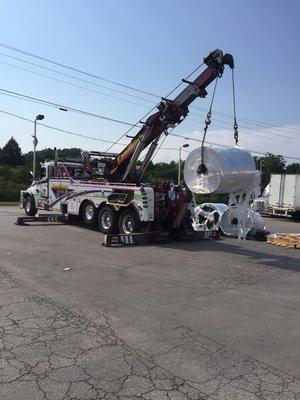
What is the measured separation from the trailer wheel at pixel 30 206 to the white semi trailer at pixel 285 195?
16926 millimetres

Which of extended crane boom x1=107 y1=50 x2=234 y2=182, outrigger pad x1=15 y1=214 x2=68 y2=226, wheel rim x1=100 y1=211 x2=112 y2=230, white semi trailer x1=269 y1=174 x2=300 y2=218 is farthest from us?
white semi trailer x1=269 y1=174 x2=300 y2=218

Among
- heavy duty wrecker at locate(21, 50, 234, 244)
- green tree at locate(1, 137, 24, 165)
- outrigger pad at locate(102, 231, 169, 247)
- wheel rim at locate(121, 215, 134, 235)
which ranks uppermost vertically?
green tree at locate(1, 137, 24, 165)

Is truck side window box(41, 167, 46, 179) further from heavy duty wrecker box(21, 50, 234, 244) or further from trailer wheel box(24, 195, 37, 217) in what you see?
trailer wheel box(24, 195, 37, 217)

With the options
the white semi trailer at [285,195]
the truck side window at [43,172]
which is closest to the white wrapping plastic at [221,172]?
the truck side window at [43,172]

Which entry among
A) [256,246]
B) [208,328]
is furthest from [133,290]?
[256,246]

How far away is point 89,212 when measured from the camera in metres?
17.6

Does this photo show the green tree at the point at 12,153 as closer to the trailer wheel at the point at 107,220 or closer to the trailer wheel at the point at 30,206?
the trailer wheel at the point at 30,206

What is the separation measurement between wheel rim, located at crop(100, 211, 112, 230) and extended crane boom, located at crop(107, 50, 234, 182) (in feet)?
5.85

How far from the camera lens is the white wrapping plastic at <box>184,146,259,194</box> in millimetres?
13648

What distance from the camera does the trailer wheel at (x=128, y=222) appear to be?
15156 millimetres

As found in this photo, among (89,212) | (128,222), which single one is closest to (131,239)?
(128,222)

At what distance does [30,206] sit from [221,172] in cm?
1054

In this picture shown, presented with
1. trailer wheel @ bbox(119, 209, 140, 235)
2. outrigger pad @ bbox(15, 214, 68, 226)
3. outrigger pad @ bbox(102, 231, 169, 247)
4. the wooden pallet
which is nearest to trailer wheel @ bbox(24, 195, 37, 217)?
outrigger pad @ bbox(15, 214, 68, 226)

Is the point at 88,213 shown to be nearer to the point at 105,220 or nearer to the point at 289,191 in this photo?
the point at 105,220
